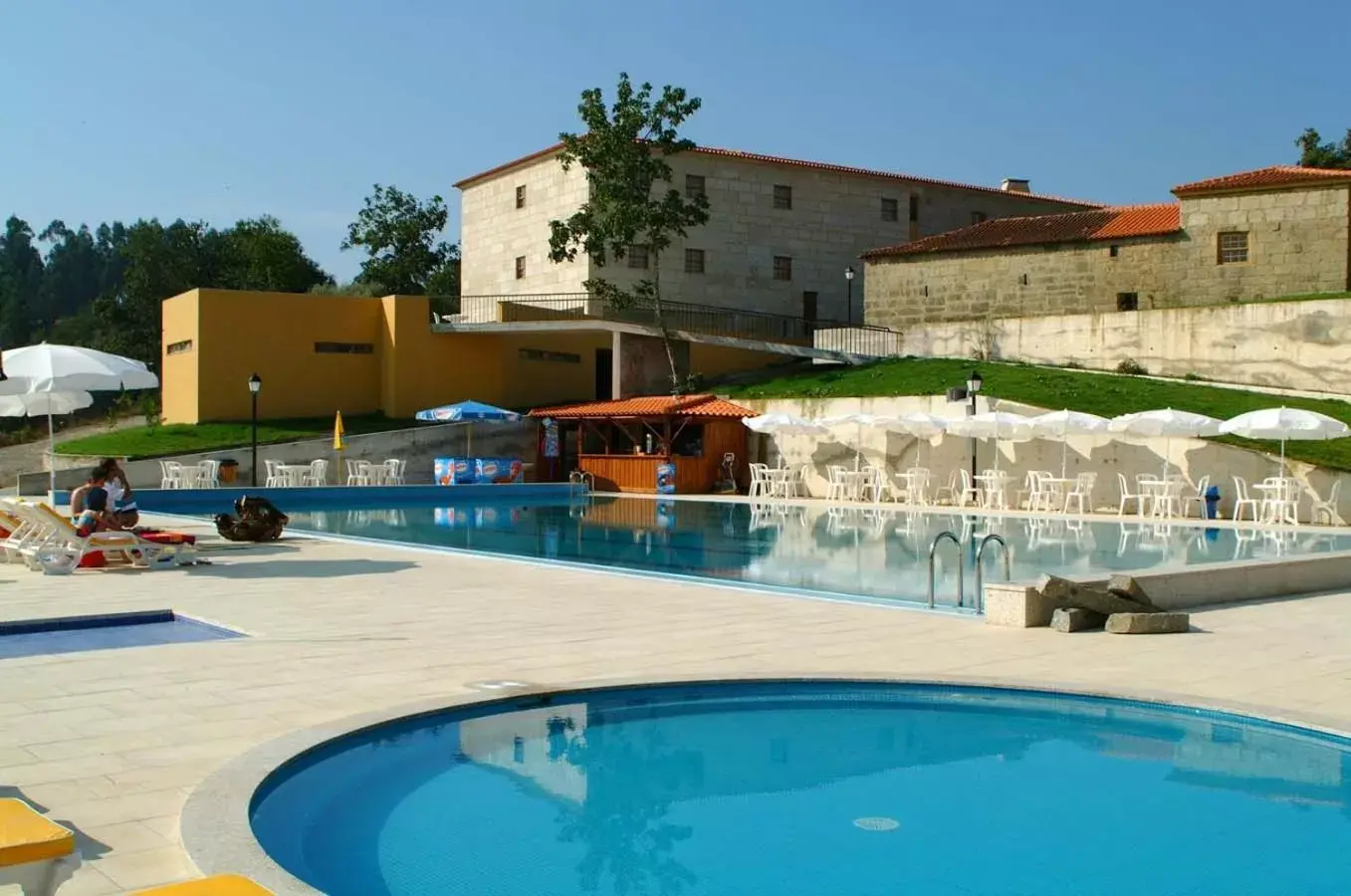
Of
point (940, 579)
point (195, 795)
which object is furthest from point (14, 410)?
point (195, 795)

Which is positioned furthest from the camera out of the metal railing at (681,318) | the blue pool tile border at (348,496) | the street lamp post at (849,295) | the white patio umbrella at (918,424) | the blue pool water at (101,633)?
the street lamp post at (849,295)

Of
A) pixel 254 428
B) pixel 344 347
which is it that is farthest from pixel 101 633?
pixel 344 347

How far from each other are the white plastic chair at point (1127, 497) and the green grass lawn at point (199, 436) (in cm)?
2014

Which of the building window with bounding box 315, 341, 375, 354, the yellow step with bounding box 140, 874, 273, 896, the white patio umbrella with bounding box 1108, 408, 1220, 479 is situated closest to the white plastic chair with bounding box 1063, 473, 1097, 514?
the white patio umbrella with bounding box 1108, 408, 1220, 479

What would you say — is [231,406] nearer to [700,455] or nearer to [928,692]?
[700,455]

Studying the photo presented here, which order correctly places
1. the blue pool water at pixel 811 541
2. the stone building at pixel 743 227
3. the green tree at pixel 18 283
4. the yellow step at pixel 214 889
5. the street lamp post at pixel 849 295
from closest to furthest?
the yellow step at pixel 214 889, the blue pool water at pixel 811 541, the stone building at pixel 743 227, the street lamp post at pixel 849 295, the green tree at pixel 18 283

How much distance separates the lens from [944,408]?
28094 millimetres

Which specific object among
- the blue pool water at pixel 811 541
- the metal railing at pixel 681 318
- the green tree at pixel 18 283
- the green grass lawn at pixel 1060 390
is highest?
the green tree at pixel 18 283

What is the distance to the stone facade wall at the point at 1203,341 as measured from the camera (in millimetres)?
28844

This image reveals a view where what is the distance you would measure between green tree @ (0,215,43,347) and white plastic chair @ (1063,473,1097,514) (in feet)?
238

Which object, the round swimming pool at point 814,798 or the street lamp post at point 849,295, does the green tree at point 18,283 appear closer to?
the street lamp post at point 849,295

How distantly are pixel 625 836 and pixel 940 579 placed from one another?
836 centimetres

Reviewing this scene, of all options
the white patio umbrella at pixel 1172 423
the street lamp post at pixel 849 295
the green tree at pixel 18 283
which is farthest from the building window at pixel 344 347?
the green tree at pixel 18 283

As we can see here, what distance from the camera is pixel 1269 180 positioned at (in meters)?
33.0
